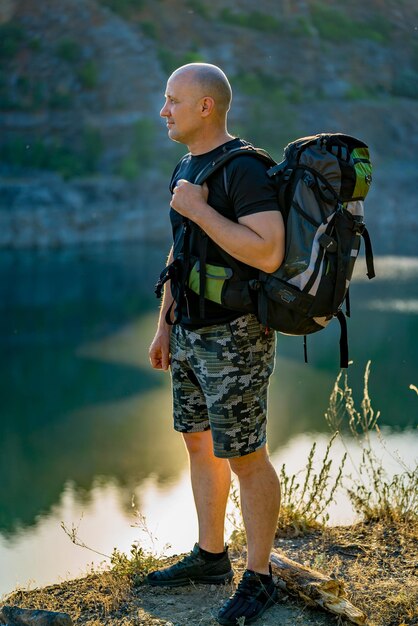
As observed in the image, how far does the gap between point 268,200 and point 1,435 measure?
15.3ft

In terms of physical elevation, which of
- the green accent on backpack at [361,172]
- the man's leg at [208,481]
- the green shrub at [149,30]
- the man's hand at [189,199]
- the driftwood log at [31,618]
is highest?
the green accent on backpack at [361,172]

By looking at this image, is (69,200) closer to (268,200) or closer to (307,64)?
(307,64)

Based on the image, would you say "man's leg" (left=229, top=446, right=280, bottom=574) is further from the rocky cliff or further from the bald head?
the rocky cliff

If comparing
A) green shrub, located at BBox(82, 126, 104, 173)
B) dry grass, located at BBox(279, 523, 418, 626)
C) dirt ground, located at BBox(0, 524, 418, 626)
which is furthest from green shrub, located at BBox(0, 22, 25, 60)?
dirt ground, located at BBox(0, 524, 418, 626)

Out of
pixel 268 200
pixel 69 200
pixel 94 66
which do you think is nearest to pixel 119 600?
pixel 268 200

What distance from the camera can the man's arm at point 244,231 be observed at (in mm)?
2148

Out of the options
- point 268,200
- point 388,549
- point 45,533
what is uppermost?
point 268,200

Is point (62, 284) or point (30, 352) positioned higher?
point (30, 352)

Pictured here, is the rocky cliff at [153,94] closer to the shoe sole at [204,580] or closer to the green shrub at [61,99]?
the green shrub at [61,99]

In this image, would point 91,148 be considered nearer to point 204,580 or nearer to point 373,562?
point 373,562

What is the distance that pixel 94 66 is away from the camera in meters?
25.2

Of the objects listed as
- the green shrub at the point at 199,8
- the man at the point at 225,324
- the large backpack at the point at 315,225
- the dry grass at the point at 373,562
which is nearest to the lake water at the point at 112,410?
the dry grass at the point at 373,562

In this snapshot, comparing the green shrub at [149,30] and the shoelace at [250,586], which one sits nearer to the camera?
the shoelace at [250,586]

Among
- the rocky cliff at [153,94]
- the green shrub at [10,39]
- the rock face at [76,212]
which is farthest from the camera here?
the green shrub at [10,39]
